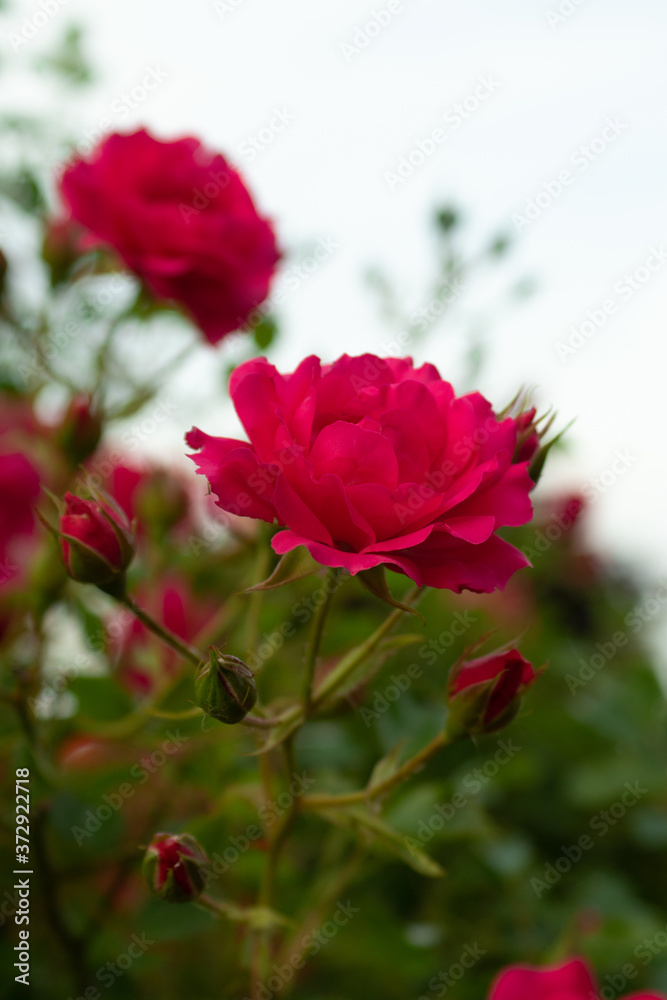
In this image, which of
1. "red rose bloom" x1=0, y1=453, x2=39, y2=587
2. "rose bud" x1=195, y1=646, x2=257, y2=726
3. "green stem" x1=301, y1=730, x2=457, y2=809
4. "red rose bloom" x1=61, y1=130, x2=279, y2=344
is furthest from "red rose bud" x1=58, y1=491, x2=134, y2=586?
"red rose bloom" x1=0, y1=453, x2=39, y2=587

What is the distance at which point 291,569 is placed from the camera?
2.24ft

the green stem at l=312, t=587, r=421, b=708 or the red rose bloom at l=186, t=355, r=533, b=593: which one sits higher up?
the red rose bloom at l=186, t=355, r=533, b=593

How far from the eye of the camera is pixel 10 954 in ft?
2.89

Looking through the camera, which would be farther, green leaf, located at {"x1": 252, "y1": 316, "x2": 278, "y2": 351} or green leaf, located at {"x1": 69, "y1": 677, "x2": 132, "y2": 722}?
green leaf, located at {"x1": 252, "y1": 316, "x2": 278, "y2": 351}

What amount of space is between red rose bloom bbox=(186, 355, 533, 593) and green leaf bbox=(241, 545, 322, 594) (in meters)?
0.03

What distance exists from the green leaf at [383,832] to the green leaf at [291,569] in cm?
20

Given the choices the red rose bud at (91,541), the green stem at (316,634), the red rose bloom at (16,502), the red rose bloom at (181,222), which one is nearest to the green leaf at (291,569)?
the green stem at (316,634)

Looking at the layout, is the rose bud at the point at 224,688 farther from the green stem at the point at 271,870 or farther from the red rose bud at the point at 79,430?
the red rose bud at the point at 79,430

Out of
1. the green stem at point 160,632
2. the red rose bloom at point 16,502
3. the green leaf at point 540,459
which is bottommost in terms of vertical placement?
the red rose bloom at point 16,502

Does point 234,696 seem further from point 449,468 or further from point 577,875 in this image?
point 577,875

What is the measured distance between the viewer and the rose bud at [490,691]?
66cm

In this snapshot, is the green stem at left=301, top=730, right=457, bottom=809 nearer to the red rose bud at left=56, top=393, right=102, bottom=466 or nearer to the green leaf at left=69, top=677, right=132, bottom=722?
the green leaf at left=69, top=677, right=132, bottom=722

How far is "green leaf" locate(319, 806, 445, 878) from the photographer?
0.66 meters

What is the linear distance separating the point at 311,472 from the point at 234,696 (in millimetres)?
163
